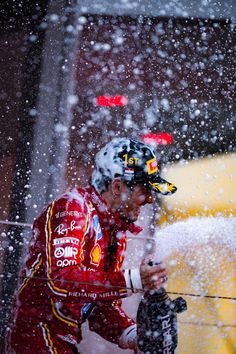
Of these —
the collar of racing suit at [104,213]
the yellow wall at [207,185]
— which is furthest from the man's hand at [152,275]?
the yellow wall at [207,185]

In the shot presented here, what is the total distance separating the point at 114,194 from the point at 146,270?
0.48ft

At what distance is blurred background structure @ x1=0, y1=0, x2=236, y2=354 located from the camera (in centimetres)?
99

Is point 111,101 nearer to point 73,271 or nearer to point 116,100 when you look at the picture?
point 116,100

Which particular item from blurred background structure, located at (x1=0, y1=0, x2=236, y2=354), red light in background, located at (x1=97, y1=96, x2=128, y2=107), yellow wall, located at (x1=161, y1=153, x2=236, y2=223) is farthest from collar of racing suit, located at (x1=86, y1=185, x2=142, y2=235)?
red light in background, located at (x1=97, y1=96, x2=128, y2=107)

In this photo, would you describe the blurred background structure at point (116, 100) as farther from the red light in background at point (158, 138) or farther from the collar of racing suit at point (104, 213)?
the collar of racing suit at point (104, 213)

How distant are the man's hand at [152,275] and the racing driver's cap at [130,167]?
123 millimetres

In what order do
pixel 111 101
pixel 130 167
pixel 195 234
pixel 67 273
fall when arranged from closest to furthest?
pixel 67 273, pixel 130 167, pixel 195 234, pixel 111 101

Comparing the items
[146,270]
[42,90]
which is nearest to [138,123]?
[42,90]

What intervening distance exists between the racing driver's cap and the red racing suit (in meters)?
0.03

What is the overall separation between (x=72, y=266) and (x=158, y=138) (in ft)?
2.76

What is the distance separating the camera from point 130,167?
2.14ft

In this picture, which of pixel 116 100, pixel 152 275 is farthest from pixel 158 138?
pixel 152 275

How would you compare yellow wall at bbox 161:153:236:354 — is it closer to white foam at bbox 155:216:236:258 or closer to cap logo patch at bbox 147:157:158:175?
white foam at bbox 155:216:236:258

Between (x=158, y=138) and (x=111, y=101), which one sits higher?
(x=111, y=101)
